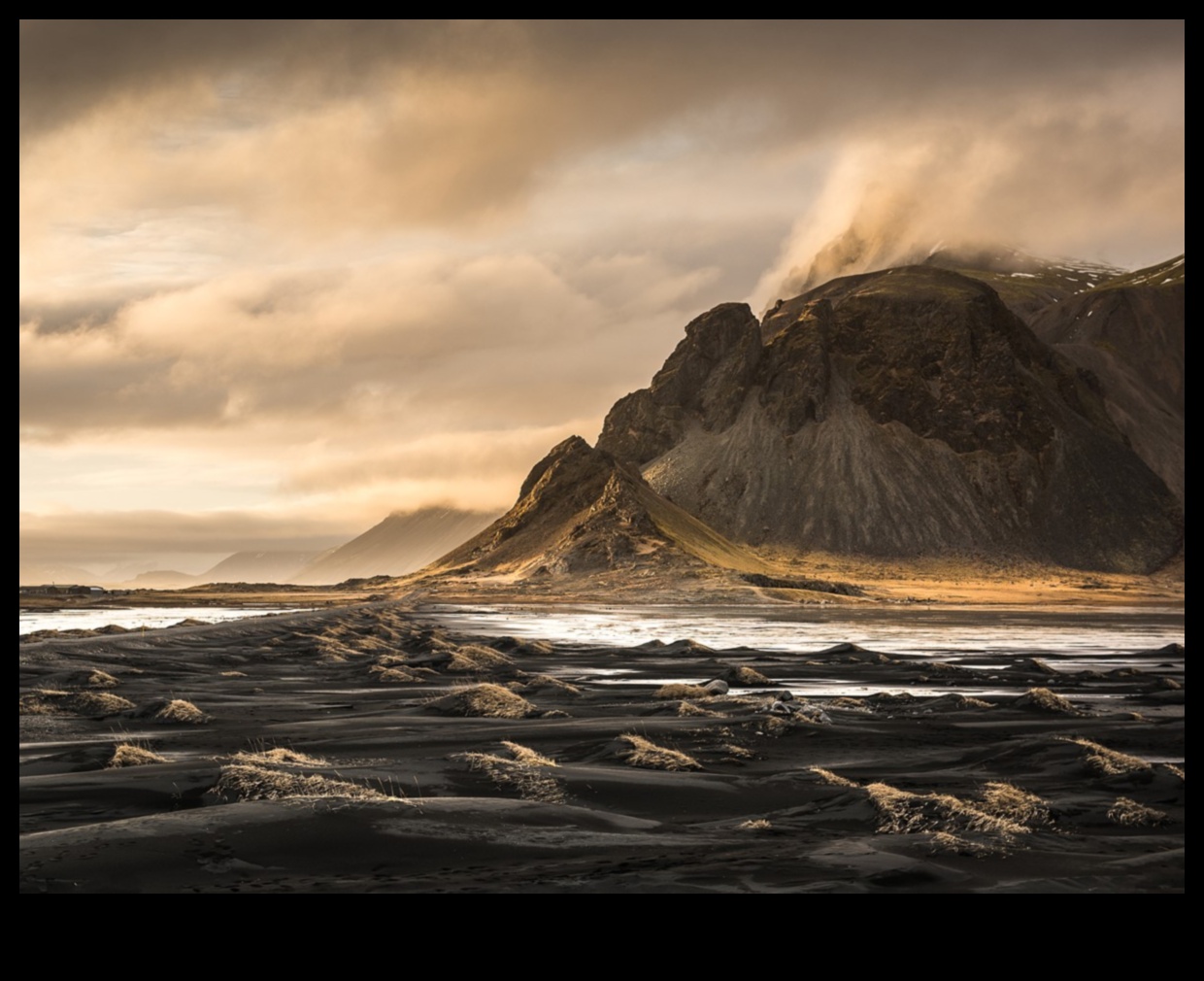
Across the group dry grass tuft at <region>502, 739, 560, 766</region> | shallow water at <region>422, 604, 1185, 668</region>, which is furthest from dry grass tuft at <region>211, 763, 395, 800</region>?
shallow water at <region>422, 604, 1185, 668</region>

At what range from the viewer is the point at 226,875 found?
38.9ft

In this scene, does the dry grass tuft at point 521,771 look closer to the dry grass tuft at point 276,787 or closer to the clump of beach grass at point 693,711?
the dry grass tuft at point 276,787

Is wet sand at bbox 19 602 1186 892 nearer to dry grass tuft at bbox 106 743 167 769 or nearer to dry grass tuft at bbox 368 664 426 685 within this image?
dry grass tuft at bbox 106 743 167 769

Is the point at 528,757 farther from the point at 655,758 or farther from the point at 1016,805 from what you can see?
the point at 1016,805

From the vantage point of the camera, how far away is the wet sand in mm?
12273

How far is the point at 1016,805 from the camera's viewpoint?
16.3 m

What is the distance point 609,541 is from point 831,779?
5988 inches

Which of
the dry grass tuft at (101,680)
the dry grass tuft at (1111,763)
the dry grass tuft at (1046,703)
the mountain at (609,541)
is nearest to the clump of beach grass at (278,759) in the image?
the dry grass tuft at (1111,763)

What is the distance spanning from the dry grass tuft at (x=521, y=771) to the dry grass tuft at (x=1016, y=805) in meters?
6.30

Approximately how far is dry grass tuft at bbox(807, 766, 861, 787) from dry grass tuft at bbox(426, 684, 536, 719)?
32.2 ft

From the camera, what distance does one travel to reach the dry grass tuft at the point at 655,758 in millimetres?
19844
